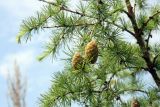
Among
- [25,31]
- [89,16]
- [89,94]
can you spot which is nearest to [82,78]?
[89,94]

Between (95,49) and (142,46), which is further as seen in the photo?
(142,46)

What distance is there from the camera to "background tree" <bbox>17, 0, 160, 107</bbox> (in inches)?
58.9

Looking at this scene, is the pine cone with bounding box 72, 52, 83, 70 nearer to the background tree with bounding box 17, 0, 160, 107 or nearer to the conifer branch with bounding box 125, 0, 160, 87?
the background tree with bounding box 17, 0, 160, 107

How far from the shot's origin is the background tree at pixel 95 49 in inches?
58.9

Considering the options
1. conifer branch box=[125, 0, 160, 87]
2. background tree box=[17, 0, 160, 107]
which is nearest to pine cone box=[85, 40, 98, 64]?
background tree box=[17, 0, 160, 107]

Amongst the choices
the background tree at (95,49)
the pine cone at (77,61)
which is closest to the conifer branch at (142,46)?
the background tree at (95,49)

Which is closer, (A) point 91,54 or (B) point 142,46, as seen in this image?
(A) point 91,54

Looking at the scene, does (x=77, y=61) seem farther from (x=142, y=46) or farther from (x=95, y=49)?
(x=142, y=46)

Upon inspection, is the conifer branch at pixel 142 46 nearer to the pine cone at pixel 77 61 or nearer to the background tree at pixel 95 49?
the background tree at pixel 95 49

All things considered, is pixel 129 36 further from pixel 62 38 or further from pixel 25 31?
pixel 25 31

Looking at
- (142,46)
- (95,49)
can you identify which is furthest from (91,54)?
(142,46)

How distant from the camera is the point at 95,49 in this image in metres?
1.30

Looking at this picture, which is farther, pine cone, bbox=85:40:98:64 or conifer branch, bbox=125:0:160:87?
conifer branch, bbox=125:0:160:87

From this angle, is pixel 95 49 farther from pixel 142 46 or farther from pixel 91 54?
pixel 142 46
